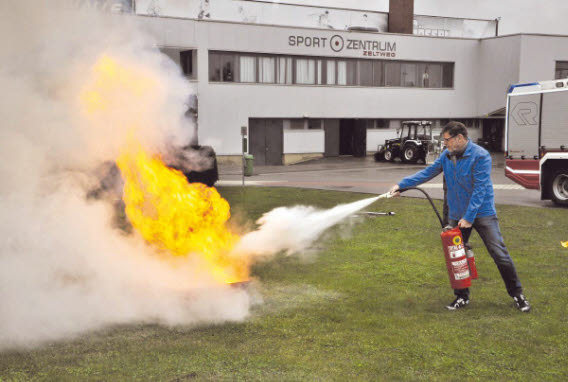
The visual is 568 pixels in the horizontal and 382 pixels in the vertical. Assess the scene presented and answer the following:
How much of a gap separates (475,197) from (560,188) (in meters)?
11.2

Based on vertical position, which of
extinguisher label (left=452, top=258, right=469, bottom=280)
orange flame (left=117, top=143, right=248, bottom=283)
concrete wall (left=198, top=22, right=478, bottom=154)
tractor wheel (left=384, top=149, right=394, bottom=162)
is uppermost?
concrete wall (left=198, top=22, right=478, bottom=154)

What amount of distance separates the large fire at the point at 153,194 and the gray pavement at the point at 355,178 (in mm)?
12452

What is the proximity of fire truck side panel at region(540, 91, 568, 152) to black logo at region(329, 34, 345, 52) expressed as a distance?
22.1 meters

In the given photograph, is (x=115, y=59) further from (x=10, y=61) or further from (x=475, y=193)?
(x=475, y=193)

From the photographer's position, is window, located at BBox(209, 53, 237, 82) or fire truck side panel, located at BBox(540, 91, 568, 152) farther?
window, located at BBox(209, 53, 237, 82)

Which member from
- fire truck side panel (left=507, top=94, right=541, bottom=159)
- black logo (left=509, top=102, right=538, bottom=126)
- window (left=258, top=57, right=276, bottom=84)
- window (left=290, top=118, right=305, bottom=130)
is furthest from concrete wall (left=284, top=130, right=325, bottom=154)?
black logo (left=509, top=102, right=538, bottom=126)

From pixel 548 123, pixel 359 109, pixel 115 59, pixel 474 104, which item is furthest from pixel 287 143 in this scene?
pixel 115 59

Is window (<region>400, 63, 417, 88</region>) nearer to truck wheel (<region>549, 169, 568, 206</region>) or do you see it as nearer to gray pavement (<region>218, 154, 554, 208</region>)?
gray pavement (<region>218, 154, 554, 208</region>)

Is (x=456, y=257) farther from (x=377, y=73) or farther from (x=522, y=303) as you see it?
(x=377, y=73)

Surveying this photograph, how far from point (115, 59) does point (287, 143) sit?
30.0m

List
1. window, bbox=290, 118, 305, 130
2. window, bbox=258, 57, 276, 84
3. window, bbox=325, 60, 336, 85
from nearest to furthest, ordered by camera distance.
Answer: window, bbox=258, 57, 276, 84, window, bbox=290, 118, 305, 130, window, bbox=325, 60, 336, 85

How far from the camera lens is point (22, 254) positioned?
7137 mm

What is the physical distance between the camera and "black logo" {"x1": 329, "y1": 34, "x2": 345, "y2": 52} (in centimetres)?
3769

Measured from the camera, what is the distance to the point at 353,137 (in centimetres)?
4141
